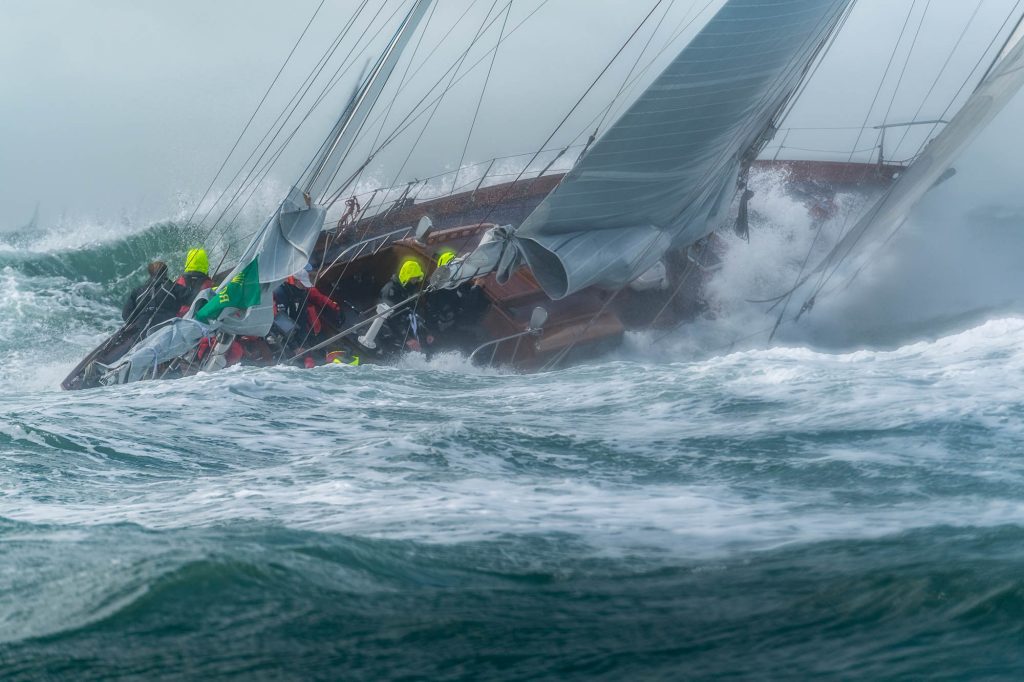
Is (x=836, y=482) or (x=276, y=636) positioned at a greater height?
(x=836, y=482)

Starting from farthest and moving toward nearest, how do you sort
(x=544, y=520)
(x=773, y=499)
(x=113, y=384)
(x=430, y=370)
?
(x=430, y=370) < (x=113, y=384) < (x=773, y=499) < (x=544, y=520)

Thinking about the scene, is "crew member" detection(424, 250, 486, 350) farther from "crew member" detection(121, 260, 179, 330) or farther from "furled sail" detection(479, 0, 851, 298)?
"crew member" detection(121, 260, 179, 330)

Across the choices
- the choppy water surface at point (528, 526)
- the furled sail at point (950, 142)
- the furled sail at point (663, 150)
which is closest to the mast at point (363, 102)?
the furled sail at point (663, 150)

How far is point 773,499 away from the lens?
424 centimetres

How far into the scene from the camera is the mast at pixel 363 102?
776cm

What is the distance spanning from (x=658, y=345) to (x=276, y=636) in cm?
672

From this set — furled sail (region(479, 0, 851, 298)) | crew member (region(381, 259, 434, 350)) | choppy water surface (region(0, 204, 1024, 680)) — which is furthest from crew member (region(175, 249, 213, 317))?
furled sail (region(479, 0, 851, 298))

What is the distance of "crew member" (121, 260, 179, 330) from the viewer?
8.61 meters

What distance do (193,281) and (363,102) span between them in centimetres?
244

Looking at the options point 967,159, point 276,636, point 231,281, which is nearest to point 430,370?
point 231,281

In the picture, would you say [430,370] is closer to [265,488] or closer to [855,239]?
[265,488]

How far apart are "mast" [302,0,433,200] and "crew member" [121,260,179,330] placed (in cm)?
163

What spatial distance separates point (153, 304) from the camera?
28.7 ft

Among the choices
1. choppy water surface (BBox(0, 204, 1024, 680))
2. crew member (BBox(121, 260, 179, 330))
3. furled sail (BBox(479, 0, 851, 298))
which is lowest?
choppy water surface (BBox(0, 204, 1024, 680))
